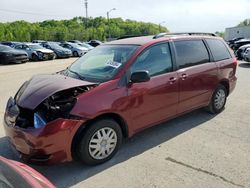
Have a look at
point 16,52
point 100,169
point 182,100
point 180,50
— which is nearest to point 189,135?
point 182,100

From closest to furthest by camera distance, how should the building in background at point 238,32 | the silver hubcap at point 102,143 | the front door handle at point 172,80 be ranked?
the silver hubcap at point 102,143 → the front door handle at point 172,80 → the building in background at point 238,32

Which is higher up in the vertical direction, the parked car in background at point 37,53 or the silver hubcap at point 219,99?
the parked car in background at point 37,53

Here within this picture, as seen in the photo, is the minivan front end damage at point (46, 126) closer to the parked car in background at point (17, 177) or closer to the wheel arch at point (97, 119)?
the wheel arch at point (97, 119)

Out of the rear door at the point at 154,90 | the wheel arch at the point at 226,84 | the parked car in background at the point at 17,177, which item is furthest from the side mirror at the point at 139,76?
the wheel arch at the point at 226,84

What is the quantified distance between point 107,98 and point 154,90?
2.99 feet

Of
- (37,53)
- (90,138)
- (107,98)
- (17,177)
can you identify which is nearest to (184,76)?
(107,98)

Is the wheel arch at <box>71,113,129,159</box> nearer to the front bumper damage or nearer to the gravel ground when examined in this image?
the front bumper damage

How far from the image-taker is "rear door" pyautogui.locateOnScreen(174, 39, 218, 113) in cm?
507

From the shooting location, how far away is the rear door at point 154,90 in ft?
14.2

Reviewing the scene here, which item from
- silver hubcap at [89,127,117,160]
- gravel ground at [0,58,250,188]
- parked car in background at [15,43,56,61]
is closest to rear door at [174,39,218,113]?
gravel ground at [0,58,250,188]

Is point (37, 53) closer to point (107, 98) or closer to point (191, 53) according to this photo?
point (191, 53)

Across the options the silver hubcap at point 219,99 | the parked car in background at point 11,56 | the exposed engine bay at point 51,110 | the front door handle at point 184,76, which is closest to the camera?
the exposed engine bay at point 51,110

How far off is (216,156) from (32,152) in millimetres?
2525

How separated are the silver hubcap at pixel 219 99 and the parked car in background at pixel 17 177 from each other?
455 cm
